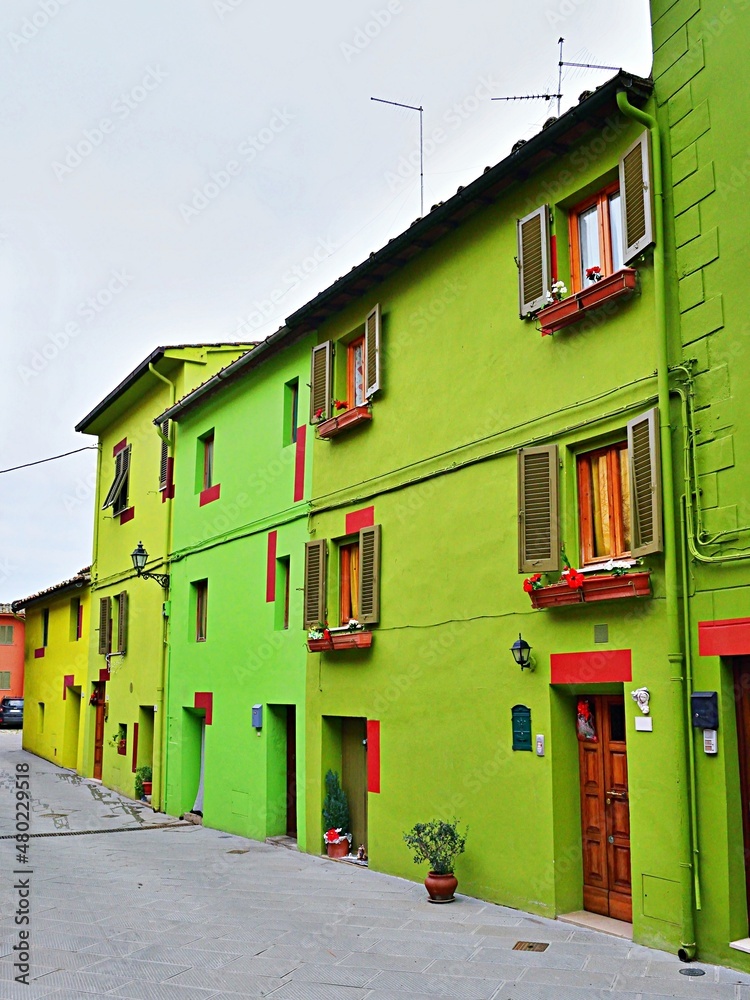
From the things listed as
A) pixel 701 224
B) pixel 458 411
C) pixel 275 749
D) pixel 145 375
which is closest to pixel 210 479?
pixel 145 375

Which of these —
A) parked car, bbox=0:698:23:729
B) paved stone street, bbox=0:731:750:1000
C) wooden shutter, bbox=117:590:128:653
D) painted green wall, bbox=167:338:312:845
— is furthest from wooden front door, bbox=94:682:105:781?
parked car, bbox=0:698:23:729

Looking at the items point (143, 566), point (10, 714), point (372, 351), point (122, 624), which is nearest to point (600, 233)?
point (372, 351)

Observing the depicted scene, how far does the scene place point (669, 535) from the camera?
821 centimetres

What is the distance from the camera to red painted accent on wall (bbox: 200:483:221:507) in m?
18.1

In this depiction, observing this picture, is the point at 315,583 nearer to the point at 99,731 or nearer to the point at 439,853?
the point at 439,853

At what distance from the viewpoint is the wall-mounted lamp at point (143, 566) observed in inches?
765

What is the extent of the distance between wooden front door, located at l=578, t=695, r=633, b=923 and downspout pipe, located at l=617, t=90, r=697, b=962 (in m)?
1.09

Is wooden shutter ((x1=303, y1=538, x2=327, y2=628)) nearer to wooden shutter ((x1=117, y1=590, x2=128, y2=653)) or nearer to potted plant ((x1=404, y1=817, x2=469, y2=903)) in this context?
potted plant ((x1=404, y1=817, x2=469, y2=903))

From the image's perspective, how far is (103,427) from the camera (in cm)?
2616

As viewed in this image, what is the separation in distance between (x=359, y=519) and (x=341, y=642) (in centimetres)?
165

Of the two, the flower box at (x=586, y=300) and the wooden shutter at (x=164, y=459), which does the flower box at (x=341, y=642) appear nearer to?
the flower box at (x=586, y=300)

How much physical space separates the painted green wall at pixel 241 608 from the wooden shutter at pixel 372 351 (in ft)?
6.79

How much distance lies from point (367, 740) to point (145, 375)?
11.7m

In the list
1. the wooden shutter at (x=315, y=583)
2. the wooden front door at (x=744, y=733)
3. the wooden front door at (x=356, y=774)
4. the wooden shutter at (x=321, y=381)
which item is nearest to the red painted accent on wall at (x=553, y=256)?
the wooden front door at (x=744, y=733)
